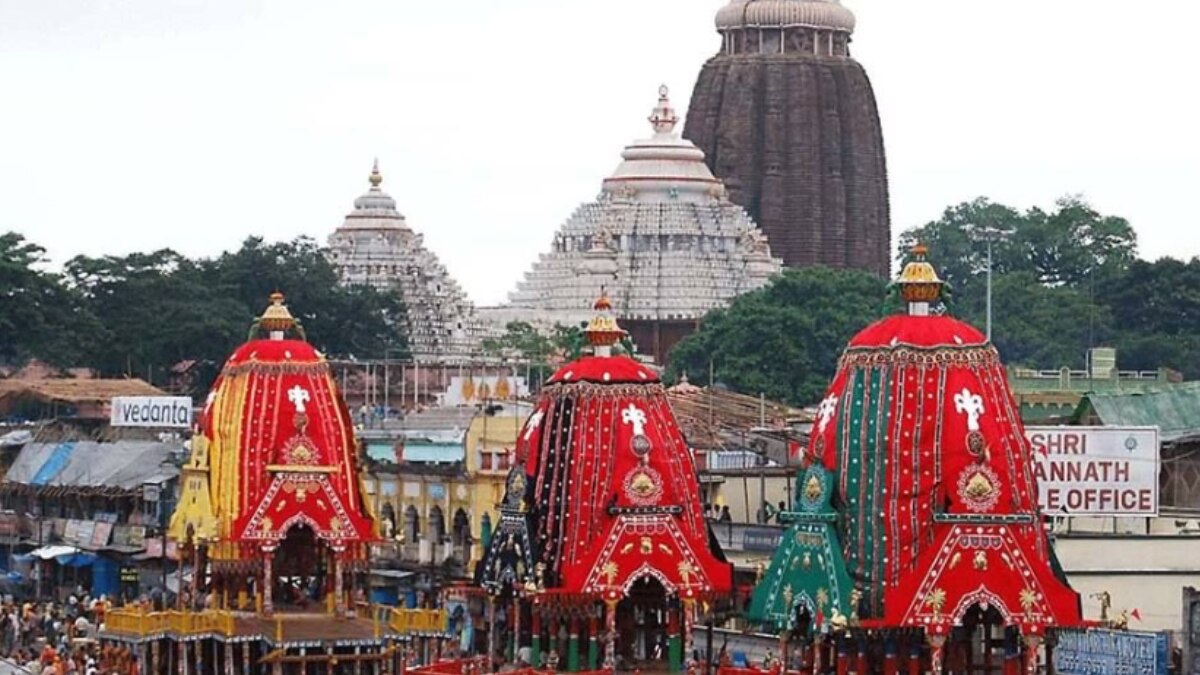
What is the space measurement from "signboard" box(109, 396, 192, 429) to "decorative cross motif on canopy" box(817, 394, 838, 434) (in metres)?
45.2

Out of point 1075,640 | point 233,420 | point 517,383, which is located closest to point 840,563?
point 1075,640

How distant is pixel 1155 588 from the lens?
147 ft

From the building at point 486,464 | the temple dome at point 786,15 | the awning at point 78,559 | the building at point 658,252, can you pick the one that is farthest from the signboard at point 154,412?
the temple dome at point 786,15

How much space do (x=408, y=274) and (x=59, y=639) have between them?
74471mm

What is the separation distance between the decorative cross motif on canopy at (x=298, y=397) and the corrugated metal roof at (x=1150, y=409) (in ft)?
57.1

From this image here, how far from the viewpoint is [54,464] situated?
77.0 meters

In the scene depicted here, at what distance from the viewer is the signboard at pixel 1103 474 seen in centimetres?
4672

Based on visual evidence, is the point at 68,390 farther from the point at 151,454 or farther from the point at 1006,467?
the point at 1006,467

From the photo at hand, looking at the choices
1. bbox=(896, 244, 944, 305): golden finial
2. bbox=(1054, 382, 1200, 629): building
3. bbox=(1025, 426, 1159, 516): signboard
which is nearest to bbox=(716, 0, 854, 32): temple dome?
bbox=(1054, 382, 1200, 629): building

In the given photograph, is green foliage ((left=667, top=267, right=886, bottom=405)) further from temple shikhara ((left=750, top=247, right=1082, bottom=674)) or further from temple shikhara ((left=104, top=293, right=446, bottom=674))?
temple shikhara ((left=750, top=247, right=1082, bottom=674))

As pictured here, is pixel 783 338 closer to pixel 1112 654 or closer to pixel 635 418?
pixel 1112 654

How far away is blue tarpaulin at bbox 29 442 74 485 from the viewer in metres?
76.4

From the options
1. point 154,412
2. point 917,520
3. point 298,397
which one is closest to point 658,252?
point 154,412

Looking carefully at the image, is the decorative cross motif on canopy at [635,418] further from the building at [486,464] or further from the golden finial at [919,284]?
the building at [486,464]
